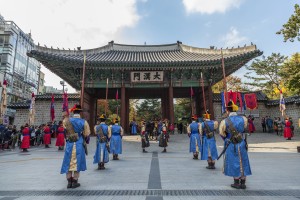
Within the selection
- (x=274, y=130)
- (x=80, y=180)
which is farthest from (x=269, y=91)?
(x=80, y=180)

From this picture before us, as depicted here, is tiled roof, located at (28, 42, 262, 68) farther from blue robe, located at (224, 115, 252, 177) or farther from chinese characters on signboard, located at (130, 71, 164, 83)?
blue robe, located at (224, 115, 252, 177)

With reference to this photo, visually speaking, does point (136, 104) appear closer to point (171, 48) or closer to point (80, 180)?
point (171, 48)

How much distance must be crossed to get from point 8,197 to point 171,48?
22949mm

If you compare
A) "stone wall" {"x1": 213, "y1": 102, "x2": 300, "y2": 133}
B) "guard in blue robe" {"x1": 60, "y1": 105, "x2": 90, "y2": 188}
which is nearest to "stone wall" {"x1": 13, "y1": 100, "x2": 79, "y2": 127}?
"stone wall" {"x1": 213, "y1": 102, "x2": 300, "y2": 133}

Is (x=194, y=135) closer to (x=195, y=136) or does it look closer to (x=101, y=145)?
(x=195, y=136)

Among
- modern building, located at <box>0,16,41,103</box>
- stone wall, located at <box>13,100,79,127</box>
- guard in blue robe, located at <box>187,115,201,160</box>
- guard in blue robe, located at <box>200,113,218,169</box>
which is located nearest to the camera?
guard in blue robe, located at <box>200,113,218,169</box>

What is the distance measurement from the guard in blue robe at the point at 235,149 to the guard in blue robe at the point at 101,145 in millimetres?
3906

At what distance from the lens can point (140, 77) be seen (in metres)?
18.6

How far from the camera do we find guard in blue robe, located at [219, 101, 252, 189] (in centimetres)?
439

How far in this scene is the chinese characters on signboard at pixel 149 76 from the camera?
61.0 ft

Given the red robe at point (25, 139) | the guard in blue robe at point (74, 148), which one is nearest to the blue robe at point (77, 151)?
the guard in blue robe at point (74, 148)

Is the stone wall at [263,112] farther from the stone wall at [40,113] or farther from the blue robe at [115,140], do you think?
the stone wall at [40,113]

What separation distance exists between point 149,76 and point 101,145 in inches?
487

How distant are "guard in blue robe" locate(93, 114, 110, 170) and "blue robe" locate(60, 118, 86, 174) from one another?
201 cm
